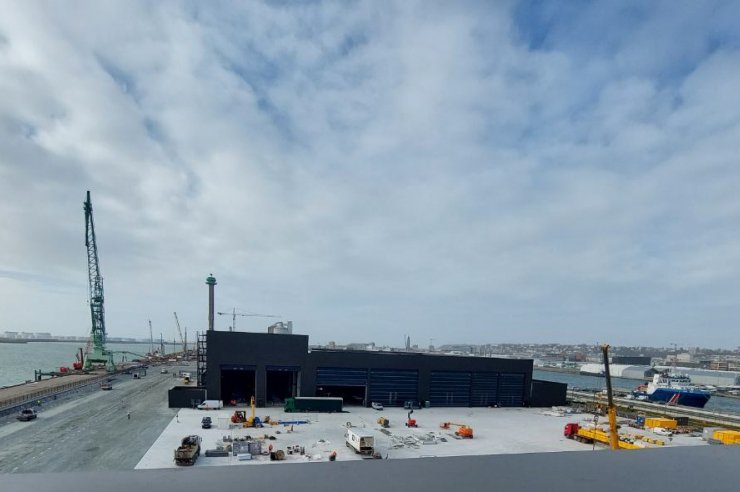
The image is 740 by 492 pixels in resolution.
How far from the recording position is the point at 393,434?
2547 cm

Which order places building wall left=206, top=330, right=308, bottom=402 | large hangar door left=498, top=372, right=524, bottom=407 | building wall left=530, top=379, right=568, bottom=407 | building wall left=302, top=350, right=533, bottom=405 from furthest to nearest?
building wall left=530, top=379, right=568, bottom=407 < large hangar door left=498, top=372, right=524, bottom=407 < building wall left=302, top=350, right=533, bottom=405 < building wall left=206, top=330, right=308, bottom=402

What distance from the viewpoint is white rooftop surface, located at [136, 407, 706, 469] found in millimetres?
20797

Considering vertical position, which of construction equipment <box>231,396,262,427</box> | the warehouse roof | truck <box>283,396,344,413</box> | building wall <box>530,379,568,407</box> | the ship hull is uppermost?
the warehouse roof

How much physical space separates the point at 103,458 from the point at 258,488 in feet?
72.7

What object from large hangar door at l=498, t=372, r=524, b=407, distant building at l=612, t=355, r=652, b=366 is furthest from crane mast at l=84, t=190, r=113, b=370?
distant building at l=612, t=355, r=652, b=366

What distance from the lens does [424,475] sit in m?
2.23

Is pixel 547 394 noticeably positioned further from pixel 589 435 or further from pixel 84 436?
pixel 84 436

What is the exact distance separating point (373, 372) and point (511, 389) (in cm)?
1438

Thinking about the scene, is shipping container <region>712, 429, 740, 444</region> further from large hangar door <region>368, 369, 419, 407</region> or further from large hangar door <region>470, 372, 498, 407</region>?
large hangar door <region>368, 369, 419, 407</region>

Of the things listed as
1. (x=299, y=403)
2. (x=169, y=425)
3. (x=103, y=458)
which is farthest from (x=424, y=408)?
(x=103, y=458)

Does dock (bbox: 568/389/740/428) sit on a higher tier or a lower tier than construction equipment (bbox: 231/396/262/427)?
lower

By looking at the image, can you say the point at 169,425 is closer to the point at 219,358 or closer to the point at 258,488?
the point at 219,358

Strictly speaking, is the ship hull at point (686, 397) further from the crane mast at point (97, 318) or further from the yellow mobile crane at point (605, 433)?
the crane mast at point (97, 318)

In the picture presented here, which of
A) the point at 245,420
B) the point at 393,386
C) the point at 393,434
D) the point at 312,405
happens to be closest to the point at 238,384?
the point at 312,405
